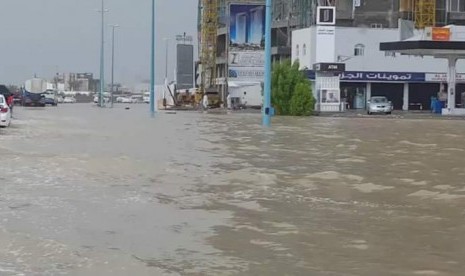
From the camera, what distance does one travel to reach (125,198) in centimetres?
1219

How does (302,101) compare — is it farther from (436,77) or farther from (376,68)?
(436,77)

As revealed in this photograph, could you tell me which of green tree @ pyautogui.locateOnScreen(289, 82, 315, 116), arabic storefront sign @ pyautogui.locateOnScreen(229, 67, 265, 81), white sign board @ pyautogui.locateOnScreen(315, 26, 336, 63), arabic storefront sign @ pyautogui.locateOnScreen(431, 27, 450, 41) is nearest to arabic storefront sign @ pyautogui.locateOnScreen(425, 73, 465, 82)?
white sign board @ pyautogui.locateOnScreen(315, 26, 336, 63)

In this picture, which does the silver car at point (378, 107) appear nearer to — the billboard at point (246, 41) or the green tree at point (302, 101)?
the green tree at point (302, 101)

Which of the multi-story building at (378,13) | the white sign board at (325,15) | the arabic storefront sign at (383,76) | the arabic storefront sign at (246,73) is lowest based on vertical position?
the arabic storefront sign at (383,76)

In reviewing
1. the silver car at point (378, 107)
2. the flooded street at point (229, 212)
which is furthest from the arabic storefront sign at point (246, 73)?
the flooded street at point (229, 212)

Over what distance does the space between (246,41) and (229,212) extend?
260ft

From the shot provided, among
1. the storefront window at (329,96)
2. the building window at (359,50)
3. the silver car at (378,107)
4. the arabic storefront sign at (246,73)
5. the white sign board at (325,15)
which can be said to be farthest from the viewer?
the arabic storefront sign at (246,73)

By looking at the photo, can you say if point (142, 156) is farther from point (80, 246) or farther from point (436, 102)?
point (436, 102)

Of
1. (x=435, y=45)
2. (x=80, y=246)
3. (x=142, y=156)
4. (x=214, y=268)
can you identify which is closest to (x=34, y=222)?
(x=80, y=246)

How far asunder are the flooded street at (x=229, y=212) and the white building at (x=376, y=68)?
4977cm

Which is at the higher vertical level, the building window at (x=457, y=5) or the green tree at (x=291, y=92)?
the building window at (x=457, y=5)

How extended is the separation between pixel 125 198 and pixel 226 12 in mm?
84980

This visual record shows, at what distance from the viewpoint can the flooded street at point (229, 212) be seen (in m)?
7.93

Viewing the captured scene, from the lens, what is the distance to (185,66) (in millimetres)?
119562
